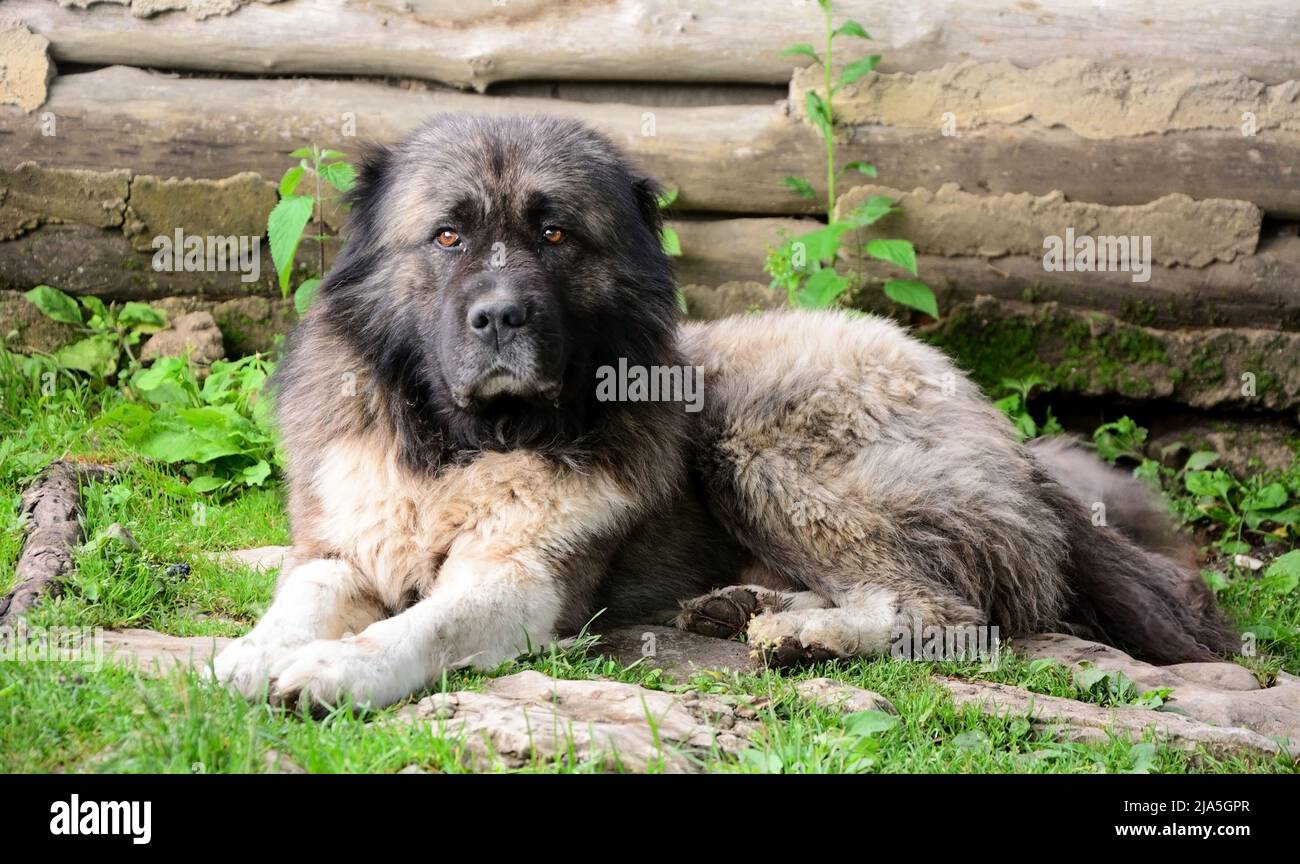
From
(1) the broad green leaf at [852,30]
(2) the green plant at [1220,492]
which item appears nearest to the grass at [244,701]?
(2) the green plant at [1220,492]

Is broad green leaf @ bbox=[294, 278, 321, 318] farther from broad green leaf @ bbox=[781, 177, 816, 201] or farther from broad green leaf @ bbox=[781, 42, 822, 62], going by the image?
broad green leaf @ bbox=[781, 42, 822, 62]

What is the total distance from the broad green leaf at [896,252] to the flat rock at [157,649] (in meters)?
3.52

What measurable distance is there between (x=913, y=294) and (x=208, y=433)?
3.37 m

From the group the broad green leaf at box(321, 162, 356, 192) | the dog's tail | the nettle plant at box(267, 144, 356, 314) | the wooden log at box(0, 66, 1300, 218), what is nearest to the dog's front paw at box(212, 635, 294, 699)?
the nettle plant at box(267, 144, 356, 314)

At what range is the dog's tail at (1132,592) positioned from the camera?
15.3 feet

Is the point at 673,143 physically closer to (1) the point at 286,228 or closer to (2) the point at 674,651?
(1) the point at 286,228

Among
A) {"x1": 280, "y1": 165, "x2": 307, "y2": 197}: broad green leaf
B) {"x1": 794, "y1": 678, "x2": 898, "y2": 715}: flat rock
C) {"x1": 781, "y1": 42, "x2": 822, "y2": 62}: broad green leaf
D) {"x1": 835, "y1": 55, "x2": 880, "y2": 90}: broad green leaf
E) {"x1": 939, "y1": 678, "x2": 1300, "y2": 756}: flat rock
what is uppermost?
{"x1": 781, "y1": 42, "x2": 822, "y2": 62}: broad green leaf

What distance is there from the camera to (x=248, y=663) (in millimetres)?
3242

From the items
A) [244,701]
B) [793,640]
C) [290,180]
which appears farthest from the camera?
[290,180]

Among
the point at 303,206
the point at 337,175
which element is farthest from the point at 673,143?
the point at 303,206

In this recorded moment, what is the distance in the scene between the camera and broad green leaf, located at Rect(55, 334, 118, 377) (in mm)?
6008

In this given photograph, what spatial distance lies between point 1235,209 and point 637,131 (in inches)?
Answer: 119

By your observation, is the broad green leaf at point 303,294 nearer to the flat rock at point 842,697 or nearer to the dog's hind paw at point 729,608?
the dog's hind paw at point 729,608

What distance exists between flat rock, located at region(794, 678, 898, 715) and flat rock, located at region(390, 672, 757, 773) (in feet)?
0.77
